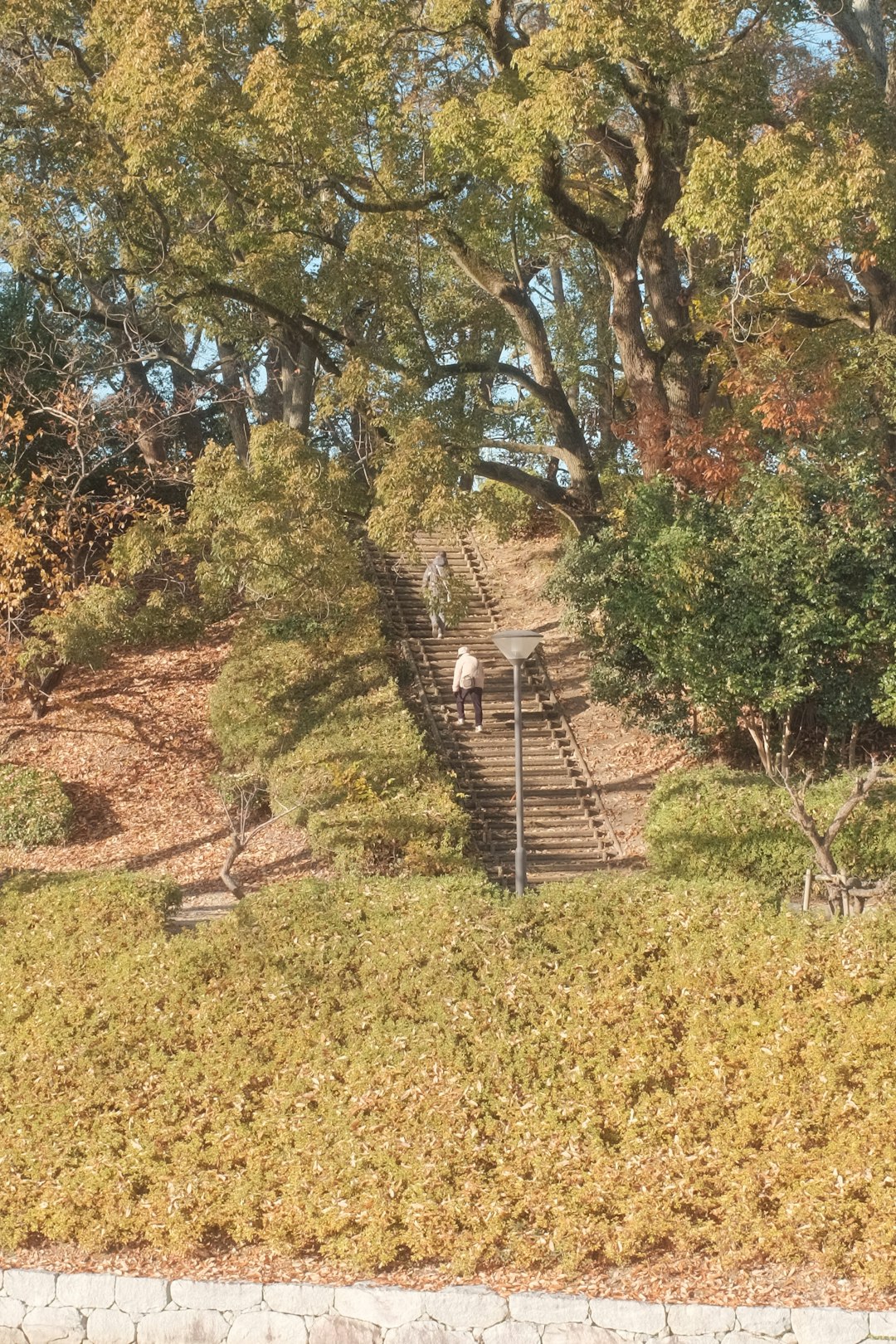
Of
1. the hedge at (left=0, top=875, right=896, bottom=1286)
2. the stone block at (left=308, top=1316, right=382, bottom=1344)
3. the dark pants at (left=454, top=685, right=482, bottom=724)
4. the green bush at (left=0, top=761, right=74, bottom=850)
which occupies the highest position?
the dark pants at (left=454, top=685, right=482, bottom=724)

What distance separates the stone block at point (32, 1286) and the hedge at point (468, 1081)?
0.86 feet

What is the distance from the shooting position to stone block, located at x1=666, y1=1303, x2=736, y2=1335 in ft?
23.9

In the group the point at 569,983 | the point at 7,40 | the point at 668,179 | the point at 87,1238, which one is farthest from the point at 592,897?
the point at 7,40

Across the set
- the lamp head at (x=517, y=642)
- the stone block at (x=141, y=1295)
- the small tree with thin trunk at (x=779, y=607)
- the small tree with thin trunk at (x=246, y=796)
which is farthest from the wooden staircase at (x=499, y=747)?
the stone block at (x=141, y=1295)

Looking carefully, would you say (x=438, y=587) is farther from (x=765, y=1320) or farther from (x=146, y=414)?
(x=765, y=1320)

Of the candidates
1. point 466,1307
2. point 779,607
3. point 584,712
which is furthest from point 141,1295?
point 584,712

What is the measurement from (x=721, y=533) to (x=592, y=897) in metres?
6.87

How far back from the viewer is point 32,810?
49.1 feet

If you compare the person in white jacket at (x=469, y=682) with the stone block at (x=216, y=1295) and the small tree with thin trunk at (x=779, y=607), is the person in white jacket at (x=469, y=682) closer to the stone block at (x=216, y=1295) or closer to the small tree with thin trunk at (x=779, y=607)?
the small tree with thin trunk at (x=779, y=607)

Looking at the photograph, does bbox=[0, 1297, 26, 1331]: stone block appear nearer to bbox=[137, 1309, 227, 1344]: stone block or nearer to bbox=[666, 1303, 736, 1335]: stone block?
bbox=[137, 1309, 227, 1344]: stone block

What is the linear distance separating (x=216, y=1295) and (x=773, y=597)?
9607mm

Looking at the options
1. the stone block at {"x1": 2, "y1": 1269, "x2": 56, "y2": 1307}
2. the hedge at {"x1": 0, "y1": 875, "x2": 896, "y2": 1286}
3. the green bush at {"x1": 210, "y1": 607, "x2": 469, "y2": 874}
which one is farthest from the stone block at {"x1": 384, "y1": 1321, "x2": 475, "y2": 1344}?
the green bush at {"x1": 210, "y1": 607, "x2": 469, "y2": 874}

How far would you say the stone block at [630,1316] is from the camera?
7.35 m

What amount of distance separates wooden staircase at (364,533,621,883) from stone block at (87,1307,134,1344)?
6708 millimetres
